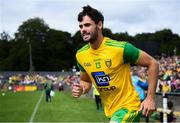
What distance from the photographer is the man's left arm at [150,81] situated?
22.2 feet

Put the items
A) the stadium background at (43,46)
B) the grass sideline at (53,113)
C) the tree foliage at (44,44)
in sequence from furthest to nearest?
the tree foliage at (44,44) → the stadium background at (43,46) → the grass sideline at (53,113)

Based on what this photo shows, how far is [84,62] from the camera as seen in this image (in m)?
7.54

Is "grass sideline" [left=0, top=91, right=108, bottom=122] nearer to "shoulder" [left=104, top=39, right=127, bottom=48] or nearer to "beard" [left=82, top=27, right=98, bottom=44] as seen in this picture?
"shoulder" [left=104, top=39, right=127, bottom=48]

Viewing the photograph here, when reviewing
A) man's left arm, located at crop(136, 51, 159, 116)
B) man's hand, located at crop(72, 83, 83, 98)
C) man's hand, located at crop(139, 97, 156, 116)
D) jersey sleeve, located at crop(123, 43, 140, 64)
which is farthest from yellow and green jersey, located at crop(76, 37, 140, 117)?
man's hand, located at crop(139, 97, 156, 116)

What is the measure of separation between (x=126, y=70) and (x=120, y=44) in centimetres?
37

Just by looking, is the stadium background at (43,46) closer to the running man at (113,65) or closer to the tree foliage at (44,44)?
the tree foliage at (44,44)

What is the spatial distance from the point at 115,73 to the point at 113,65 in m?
0.11

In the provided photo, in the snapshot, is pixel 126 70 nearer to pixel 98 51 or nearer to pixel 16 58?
pixel 98 51

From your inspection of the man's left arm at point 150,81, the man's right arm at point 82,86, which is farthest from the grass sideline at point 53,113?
the man's left arm at point 150,81

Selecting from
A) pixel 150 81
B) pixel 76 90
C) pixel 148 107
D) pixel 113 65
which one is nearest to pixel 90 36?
pixel 113 65

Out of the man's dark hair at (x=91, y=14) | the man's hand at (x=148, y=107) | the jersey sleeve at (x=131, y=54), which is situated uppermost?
the man's dark hair at (x=91, y=14)

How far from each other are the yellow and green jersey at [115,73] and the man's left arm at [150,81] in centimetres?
12

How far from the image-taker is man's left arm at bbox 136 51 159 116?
6770 mm

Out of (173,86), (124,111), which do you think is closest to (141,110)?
(124,111)
